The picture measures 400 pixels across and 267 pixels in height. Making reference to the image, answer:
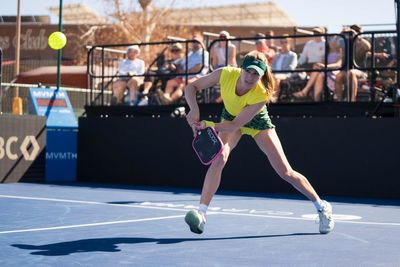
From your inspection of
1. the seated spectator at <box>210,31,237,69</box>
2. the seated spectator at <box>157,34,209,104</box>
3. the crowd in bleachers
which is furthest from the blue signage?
the seated spectator at <box>210,31,237,69</box>

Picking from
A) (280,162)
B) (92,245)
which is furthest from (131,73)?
(92,245)

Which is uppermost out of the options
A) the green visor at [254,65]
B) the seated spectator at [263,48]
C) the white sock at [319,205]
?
the green visor at [254,65]

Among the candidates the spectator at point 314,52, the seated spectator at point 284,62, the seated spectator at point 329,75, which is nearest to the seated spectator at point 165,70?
the seated spectator at point 284,62

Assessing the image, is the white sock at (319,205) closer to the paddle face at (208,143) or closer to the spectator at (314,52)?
the paddle face at (208,143)

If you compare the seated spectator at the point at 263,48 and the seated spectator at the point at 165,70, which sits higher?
the seated spectator at the point at 263,48

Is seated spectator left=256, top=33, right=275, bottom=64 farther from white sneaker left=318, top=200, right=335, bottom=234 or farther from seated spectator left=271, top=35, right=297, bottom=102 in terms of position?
white sneaker left=318, top=200, right=335, bottom=234

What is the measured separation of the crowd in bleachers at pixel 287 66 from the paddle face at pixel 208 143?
6.38 meters

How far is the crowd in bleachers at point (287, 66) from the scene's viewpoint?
1424 centimetres

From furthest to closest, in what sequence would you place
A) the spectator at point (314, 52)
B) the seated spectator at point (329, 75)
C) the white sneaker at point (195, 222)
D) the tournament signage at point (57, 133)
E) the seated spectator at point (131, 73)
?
the seated spectator at point (131, 73) < the tournament signage at point (57, 133) < the spectator at point (314, 52) < the seated spectator at point (329, 75) < the white sneaker at point (195, 222)

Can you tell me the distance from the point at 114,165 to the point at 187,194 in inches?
114

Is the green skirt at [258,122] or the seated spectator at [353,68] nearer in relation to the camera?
the green skirt at [258,122]

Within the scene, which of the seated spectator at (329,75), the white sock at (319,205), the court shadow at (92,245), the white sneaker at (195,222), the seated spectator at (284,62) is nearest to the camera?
the court shadow at (92,245)

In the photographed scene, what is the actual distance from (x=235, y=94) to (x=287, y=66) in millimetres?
7037

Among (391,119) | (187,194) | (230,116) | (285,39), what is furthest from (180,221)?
(285,39)
